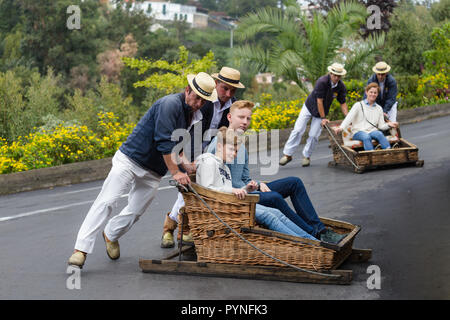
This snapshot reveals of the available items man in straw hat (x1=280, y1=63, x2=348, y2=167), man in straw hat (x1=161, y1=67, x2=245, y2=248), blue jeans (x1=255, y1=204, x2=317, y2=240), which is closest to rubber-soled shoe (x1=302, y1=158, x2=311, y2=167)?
man in straw hat (x1=280, y1=63, x2=348, y2=167)

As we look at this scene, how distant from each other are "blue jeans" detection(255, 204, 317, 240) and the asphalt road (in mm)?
503

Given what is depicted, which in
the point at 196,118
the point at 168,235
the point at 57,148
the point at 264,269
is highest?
the point at 196,118

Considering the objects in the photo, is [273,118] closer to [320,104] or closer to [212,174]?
[320,104]

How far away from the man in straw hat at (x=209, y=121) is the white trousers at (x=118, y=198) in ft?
1.55

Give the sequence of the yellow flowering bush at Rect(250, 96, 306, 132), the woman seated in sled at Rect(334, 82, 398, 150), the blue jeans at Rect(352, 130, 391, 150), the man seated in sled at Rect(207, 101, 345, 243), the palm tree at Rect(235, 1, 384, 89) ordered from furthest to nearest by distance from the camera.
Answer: the palm tree at Rect(235, 1, 384, 89), the yellow flowering bush at Rect(250, 96, 306, 132), the woman seated in sled at Rect(334, 82, 398, 150), the blue jeans at Rect(352, 130, 391, 150), the man seated in sled at Rect(207, 101, 345, 243)

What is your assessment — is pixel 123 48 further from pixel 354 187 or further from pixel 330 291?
pixel 330 291

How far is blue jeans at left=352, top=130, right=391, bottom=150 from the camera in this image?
11.7 meters

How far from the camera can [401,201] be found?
29.5 feet

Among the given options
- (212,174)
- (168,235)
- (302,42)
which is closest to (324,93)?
(168,235)

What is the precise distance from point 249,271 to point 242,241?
283 mm

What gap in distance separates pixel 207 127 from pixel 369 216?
8.98ft

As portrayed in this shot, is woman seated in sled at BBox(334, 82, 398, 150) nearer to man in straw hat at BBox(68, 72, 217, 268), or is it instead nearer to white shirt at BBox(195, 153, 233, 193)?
white shirt at BBox(195, 153, 233, 193)

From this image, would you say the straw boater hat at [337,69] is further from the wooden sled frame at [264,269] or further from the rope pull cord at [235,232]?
the rope pull cord at [235,232]

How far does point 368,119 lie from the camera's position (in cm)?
1196
